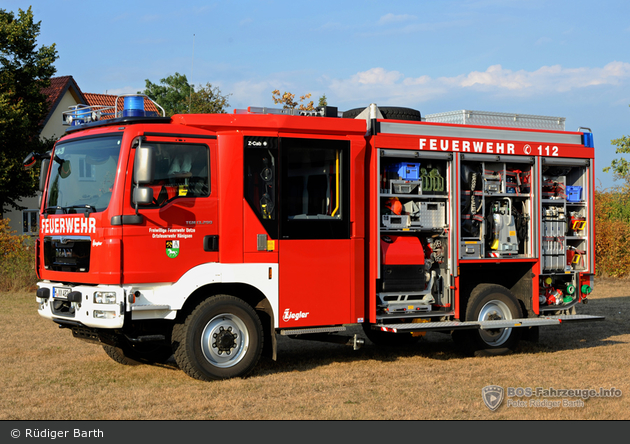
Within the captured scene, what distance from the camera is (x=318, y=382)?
8289 millimetres

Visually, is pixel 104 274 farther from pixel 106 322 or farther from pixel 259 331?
pixel 259 331

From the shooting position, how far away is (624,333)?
42.0 ft

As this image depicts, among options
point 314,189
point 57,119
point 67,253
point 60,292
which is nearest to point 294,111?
point 314,189

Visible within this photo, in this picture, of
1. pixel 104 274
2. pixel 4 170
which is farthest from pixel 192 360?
pixel 4 170

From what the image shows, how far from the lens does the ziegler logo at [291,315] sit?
8.66 m

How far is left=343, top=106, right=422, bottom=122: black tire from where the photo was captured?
9.91 meters

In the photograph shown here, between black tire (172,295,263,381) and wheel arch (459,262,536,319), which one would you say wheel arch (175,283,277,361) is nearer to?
black tire (172,295,263,381)

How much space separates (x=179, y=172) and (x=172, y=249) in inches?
34.8

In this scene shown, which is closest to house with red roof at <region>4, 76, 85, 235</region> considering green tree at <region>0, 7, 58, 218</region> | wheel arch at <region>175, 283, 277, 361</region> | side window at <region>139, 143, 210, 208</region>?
green tree at <region>0, 7, 58, 218</region>

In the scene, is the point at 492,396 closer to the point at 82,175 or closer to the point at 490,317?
the point at 490,317

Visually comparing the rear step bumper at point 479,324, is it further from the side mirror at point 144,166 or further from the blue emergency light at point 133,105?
the blue emergency light at point 133,105

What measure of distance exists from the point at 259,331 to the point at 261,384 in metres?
0.65
